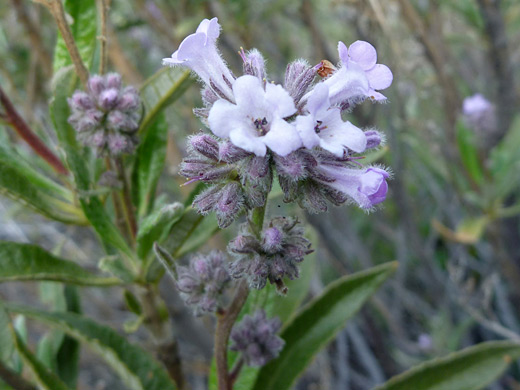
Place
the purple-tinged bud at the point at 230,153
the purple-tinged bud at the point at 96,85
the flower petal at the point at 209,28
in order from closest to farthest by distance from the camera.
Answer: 1. the purple-tinged bud at the point at 230,153
2. the flower petal at the point at 209,28
3. the purple-tinged bud at the point at 96,85

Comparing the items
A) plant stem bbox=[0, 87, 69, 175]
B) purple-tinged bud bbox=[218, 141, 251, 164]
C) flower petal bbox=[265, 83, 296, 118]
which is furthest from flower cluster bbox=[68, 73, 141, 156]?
flower petal bbox=[265, 83, 296, 118]

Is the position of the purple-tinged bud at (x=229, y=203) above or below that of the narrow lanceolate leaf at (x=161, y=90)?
below

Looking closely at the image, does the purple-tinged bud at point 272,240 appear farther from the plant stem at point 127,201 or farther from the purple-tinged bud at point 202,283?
the plant stem at point 127,201

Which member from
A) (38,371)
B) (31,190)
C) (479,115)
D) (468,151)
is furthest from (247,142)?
(479,115)

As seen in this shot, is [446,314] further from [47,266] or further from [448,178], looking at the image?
[47,266]

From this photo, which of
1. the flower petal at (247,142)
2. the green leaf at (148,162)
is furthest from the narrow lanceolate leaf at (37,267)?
the flower petal at (247,142)

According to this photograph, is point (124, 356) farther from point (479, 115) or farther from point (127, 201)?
point (479, 115)

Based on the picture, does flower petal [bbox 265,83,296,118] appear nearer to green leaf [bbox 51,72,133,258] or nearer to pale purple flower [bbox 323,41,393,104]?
pale purple flower [bbox 323,41,393,104]
